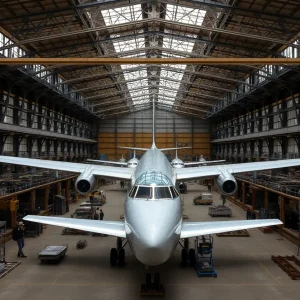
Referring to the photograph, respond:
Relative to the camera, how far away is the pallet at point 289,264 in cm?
1499

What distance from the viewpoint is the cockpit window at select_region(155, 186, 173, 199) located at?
12.5 m

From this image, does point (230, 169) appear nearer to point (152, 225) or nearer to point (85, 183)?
point (85, 183)

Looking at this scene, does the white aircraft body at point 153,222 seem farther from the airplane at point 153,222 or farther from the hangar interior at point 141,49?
the hangar interior at point 141,49

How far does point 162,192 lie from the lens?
12711 mm

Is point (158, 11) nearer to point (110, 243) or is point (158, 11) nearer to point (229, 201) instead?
point (110, 243)

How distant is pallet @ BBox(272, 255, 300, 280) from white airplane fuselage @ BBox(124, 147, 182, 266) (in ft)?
22.8

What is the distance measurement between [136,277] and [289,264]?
7.94 metres

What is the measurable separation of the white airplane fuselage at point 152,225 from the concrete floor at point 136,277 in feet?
9.98

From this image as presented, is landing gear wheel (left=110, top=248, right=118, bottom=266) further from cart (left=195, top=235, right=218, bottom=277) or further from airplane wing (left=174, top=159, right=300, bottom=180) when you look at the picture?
airplane wing (left=174, top=159, right=300, bottom=180)

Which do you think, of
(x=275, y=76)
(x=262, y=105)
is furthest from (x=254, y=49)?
(x=262, y=105)

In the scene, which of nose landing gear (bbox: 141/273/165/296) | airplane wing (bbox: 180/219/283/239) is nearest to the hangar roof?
airplane wing (bbox: 180/219/283/239)

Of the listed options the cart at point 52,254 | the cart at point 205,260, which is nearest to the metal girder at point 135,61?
the cart at point 52,254

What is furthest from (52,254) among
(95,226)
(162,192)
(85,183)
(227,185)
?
(227,185)

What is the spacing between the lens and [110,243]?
2091cm
